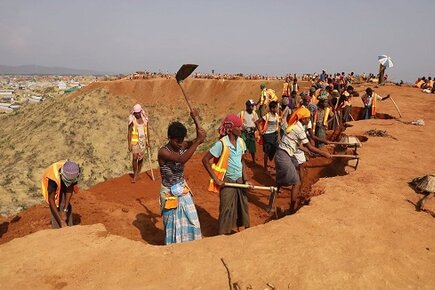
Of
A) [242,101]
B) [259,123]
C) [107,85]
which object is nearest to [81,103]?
[107,85]

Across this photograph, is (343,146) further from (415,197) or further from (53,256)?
(53,256)

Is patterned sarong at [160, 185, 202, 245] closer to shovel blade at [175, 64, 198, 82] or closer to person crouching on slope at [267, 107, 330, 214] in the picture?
shovel blade at [175, 64, 198, 82]

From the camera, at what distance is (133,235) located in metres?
6.02

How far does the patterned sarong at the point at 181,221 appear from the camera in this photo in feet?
14.5

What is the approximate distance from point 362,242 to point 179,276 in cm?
224

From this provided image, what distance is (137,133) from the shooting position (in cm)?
816

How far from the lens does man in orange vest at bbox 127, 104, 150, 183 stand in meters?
8.11

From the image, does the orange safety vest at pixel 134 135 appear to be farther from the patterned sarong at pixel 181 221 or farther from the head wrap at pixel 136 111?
the patterned sarong at pixel 181 221

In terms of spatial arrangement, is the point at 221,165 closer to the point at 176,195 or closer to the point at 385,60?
the point at 176,195

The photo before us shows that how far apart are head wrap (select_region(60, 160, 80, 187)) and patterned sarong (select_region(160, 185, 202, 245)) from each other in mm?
1259

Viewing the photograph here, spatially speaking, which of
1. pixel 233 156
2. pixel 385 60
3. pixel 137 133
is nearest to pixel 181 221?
pixel 233 156

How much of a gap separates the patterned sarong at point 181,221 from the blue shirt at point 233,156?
75 cm

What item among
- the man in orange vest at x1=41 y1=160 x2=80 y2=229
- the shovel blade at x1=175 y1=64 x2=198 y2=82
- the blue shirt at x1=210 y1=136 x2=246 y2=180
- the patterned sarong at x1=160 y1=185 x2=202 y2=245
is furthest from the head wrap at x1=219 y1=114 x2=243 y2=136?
the man in orange vest at x1=41 y1=160 x2=80 y2=229

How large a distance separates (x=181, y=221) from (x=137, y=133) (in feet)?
13.7
